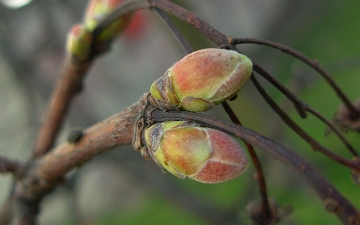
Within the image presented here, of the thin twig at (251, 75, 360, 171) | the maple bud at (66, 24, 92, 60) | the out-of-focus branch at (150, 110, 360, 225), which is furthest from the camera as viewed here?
the maple bud at (66, 24, 92, 60)

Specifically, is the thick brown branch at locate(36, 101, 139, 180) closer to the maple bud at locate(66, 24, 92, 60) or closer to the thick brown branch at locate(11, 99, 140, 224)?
the thick brown branch at locate(11, 99, 140, 224)

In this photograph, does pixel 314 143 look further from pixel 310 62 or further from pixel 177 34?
pixel 177 34

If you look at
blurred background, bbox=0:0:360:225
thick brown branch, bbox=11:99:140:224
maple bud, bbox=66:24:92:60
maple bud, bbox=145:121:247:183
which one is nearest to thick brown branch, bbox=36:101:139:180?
thick brown branch, bbox=11:99:140:224

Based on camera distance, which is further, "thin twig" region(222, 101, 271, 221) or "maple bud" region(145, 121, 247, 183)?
"thin twig" region(222, 101, 271, 221)

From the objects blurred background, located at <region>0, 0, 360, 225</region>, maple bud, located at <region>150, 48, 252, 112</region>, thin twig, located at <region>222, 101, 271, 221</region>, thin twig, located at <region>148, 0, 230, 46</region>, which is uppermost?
thin twig, located at <region>148, 0, 230, 46</region>

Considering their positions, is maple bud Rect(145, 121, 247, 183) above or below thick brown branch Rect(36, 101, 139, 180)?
above

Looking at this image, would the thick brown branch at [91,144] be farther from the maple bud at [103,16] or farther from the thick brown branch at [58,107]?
the maple bud at [103,16]

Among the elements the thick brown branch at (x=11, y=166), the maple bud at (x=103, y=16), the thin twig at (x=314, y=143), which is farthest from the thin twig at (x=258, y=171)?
the thick brown branch at (x=11, y=166)

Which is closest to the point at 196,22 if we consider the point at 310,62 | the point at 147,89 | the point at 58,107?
the point at 310,62

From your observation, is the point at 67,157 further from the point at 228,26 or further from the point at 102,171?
the point at 228,26
